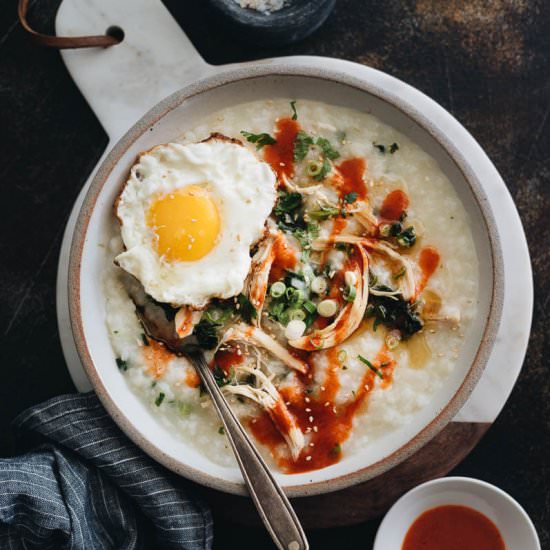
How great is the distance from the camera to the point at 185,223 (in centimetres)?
265

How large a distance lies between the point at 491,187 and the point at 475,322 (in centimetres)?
62

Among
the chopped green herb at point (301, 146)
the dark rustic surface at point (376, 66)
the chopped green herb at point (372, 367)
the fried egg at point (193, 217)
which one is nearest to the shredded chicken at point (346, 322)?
the chopped green herb at point (372, 367)

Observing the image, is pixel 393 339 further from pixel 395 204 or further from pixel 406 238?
pixel 395 204

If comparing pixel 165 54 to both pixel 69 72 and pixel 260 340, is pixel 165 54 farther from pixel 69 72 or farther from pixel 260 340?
pixel 260 340

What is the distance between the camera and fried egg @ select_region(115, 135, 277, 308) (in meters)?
2.66

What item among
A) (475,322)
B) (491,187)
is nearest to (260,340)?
(475,322)

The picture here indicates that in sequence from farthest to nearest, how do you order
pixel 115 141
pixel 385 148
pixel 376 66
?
pixel 376 66
pixel 115 141
pixel 385 148

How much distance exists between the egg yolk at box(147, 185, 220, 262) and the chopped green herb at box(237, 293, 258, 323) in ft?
0.79

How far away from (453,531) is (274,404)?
1.01 meters

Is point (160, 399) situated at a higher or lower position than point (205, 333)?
lower

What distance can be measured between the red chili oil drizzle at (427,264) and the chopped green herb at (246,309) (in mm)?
686

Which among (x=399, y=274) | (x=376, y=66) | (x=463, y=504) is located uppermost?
(x=376, y=66)

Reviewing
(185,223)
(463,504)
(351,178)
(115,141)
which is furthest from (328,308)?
(115,141)

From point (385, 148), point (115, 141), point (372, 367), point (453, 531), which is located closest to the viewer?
point (372, 367)
